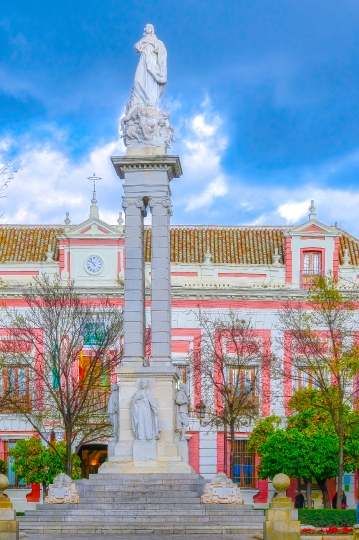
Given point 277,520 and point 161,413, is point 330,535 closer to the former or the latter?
point 277,520

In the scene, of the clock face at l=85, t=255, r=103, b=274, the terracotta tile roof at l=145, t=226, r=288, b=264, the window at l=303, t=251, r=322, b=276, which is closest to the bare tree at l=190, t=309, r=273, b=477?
the terracotta tile roof at l=145, t=226, r=288, b=264

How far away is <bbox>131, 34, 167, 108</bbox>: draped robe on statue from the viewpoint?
3575 cm

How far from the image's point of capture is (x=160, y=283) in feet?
114

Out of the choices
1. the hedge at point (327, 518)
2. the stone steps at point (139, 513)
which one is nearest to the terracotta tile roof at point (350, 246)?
the hedge at point (327, 518)

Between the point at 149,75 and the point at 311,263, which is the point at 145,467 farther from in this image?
the point at 311,263

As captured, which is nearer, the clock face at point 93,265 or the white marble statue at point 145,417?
the white marble statue at point 145,417

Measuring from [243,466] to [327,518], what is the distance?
24264mm

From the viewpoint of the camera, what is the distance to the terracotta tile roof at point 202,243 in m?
59.4

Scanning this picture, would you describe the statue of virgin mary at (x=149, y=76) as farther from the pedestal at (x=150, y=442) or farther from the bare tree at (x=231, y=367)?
the bare tree at (x=231, y=367)

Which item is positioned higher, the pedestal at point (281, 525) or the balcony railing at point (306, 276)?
the balcony railing at point (306, 276)

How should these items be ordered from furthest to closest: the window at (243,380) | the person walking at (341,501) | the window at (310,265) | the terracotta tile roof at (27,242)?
the terracotta tile roof at (27,242)
the window at (310,265)
the window at (243,380)
the person walking at (341,501)

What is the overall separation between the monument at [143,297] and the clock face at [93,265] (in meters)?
22.3

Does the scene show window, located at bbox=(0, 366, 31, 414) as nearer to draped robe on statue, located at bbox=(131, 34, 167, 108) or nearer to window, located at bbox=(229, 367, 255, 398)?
window, located at bbox=(229, 367, 255, 398)

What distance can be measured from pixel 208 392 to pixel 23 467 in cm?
921
